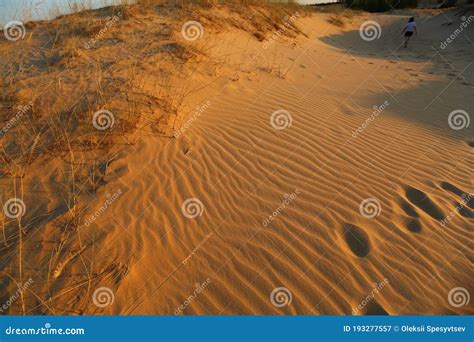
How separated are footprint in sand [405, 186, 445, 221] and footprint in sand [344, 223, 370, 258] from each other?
2.82ft

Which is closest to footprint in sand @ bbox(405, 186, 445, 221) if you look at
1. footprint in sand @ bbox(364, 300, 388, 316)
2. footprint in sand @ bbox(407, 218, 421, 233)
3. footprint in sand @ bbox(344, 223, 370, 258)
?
footprint in sand @ bbox(407, 218, 421, 233)

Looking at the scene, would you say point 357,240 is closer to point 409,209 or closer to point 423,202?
point 409,209

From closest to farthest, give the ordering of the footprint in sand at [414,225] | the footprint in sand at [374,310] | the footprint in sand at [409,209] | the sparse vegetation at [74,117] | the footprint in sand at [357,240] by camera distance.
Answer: the footprint in sand at [374,310] → the sparse vegetation at [74,117] → the footprint in sand at [357,240] → the footprint in sand at [414,225] → the footprint in sand at [409,209]

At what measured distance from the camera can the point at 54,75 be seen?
200 inches

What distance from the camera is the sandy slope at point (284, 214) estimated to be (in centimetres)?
232

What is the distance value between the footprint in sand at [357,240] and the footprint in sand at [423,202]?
2.82 feet

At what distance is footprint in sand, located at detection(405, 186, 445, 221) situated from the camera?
302 cm

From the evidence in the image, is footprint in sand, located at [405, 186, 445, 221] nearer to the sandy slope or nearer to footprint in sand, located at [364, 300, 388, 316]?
the sandy slope

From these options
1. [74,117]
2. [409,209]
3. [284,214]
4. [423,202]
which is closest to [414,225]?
[409,209]

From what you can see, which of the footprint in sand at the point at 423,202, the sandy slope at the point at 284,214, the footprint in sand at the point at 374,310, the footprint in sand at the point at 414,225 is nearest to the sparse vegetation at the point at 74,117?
the sandy slope at the point at 284,214

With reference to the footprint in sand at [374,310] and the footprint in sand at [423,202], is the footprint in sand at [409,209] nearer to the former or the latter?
the footprint in sand at [423,202]

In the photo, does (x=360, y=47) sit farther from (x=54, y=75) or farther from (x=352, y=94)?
(x=54, y=75)

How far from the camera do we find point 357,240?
2736 millimetres

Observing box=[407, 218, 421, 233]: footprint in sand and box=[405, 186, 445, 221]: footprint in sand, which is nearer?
box=[407, 218, 421, 233]: footprint in sand
